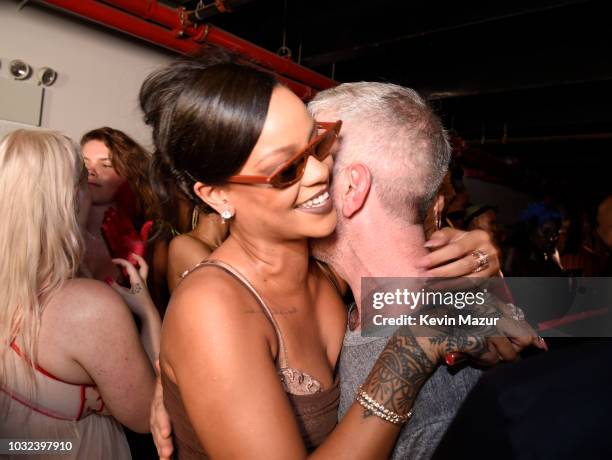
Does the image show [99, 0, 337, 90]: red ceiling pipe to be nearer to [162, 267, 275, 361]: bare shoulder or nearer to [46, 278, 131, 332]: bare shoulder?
[46, 278, 131, 332]: bare shoulder

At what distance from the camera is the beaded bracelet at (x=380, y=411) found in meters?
0.91

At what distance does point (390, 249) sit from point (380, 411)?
453 mm

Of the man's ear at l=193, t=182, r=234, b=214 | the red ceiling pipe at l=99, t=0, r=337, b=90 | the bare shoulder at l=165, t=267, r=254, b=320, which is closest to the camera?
the bare shoulder at l=165, t=267, r=254, b=320

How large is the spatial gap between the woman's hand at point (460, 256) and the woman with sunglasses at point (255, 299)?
0.27 meters

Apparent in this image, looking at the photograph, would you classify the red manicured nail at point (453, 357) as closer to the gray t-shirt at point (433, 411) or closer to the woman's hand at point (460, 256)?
the gray t-shirt at point (433, 411)

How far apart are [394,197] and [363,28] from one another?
11.3 feet

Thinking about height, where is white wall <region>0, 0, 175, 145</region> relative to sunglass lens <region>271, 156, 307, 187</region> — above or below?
above

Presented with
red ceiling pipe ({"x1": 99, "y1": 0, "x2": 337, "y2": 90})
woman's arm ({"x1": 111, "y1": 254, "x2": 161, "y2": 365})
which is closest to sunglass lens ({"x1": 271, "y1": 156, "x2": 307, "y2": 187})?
woman's arm ({"x1": 111, "y1": 254, "x2": 161, "y2": 365})

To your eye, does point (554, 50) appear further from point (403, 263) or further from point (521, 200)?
point (521, 200)

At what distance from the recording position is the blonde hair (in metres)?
1.48

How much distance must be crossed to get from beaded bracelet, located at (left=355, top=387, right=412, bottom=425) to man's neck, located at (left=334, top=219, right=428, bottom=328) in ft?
1.21

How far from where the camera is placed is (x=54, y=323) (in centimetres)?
150

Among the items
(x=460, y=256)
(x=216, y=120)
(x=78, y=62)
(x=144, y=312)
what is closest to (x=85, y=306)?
(x=144, y=312)

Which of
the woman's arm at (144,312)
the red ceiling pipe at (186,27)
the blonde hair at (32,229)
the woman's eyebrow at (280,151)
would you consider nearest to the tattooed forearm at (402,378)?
the woman's eyebrow at (280,151)
